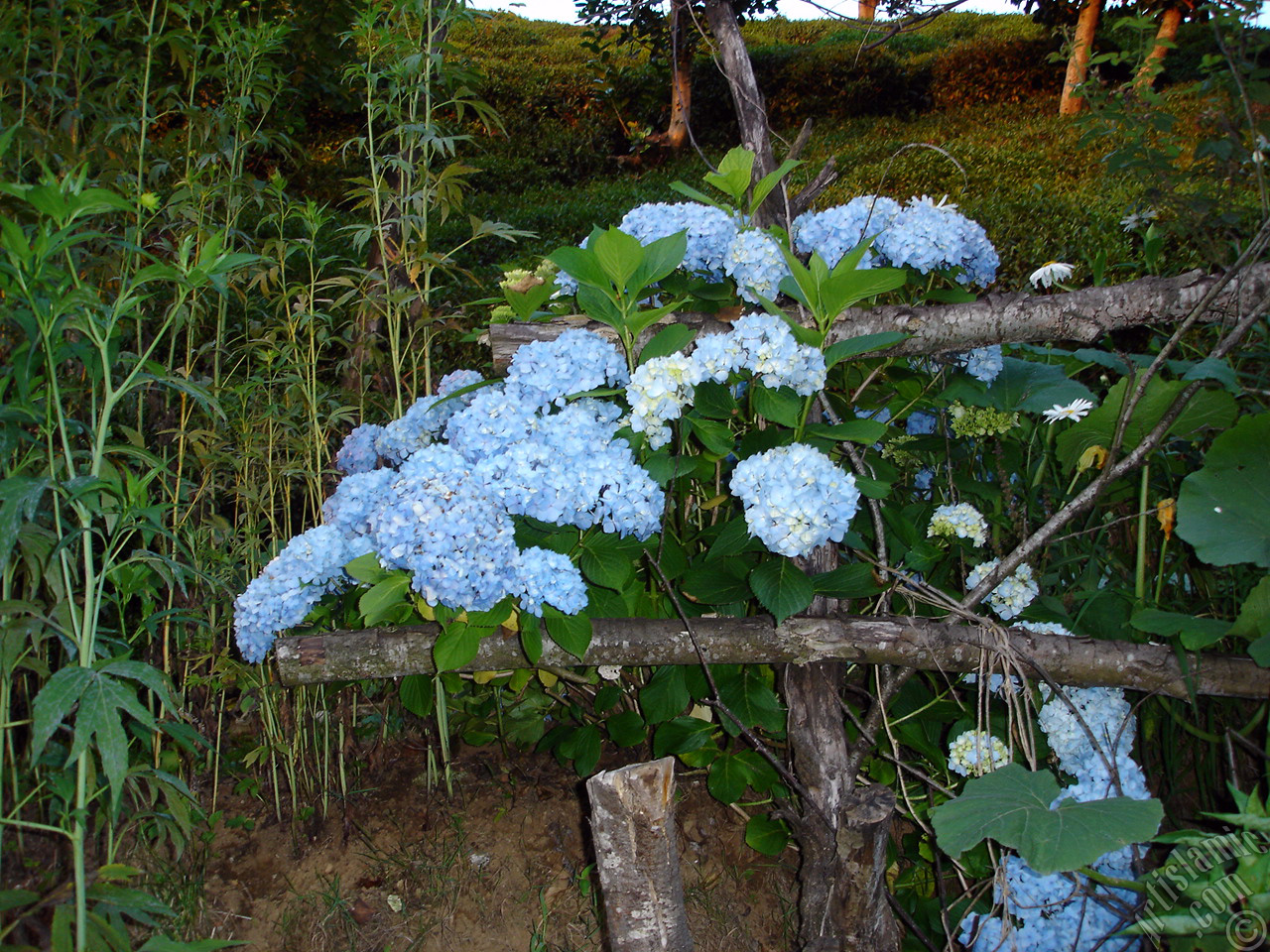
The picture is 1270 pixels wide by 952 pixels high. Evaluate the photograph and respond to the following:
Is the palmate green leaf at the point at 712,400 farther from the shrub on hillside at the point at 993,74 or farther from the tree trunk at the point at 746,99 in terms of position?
the shrub on hillside at the point at 993,74

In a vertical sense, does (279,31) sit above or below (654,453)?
above

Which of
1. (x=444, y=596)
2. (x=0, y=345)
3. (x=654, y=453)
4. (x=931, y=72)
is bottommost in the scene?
(x=444, y=596)

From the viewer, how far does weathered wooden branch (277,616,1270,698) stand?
1685 millimetres

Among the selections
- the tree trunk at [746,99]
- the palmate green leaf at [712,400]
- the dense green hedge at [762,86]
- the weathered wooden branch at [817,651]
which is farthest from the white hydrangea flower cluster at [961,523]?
the dense green hedge at [762,86]

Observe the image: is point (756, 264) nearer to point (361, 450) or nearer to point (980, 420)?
point (980, 420)

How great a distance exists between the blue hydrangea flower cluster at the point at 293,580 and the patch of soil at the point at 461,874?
785 millimetres

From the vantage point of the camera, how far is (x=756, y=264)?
181 cm

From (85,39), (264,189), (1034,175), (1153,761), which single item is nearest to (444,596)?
(264,189)

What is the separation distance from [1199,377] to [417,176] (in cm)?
200

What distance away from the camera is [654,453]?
1717 millimetres

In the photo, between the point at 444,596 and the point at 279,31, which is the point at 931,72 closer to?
the point at 279,31

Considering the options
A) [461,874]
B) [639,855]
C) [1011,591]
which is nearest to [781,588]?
[639,855]

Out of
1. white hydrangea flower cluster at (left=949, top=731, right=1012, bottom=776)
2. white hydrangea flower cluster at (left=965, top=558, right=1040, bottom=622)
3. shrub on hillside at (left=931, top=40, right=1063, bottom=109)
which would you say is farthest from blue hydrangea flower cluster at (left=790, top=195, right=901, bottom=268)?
shrub on hillside at (left=931, top=40, right=1063, bottom=109)

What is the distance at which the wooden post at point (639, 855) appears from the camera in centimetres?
134
